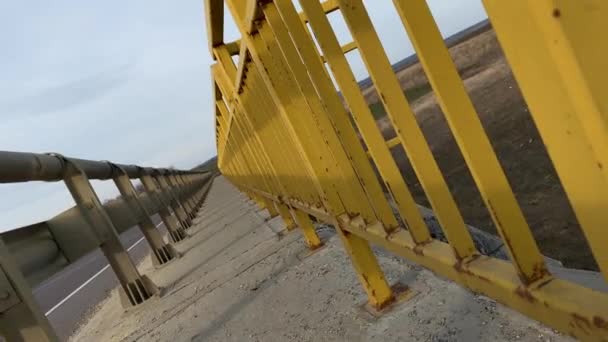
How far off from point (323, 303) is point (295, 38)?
149 centimetres

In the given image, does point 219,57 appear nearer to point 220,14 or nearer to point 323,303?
point 220,14

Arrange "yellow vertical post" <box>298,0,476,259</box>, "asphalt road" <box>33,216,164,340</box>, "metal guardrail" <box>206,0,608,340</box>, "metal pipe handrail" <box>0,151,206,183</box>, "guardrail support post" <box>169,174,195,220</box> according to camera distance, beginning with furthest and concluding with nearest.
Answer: "guardrail support post" <box>169,174,195,220</box> < "asphalt road" <box>33,216,164,340</box> < "metal pipe handrail" <box>0,151,206,183</box> < "yellow vertical post" <box>298,0,476,259</box> < "metal guardrail" <box>206,0,608,340</box>

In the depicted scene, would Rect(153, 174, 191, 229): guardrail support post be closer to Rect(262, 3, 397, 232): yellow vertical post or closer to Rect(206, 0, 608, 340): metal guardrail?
Rect(206, 0, 608, 340): metal guardrail

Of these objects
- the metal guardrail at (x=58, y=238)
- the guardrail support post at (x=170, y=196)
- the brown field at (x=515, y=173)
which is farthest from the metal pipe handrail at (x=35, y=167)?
the guardrail support post at (x=170, y=196)

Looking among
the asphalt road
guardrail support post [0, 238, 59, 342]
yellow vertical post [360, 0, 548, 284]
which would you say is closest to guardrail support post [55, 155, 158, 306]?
the asphalt road

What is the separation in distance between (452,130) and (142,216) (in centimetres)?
603

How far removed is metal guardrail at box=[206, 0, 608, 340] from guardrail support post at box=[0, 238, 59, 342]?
1.37 m

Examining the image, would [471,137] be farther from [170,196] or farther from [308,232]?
[170,196]

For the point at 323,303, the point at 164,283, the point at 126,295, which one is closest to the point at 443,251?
the point at 323,303

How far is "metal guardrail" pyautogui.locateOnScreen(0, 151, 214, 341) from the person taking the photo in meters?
2.50

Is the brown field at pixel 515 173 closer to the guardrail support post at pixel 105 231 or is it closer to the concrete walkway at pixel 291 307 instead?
the concrete walkway at pixel 291 307

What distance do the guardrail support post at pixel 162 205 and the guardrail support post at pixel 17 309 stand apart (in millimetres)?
6059

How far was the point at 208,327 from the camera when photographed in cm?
367

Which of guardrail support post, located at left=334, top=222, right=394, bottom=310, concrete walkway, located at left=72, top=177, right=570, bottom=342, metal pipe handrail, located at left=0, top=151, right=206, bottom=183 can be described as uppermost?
metal pipe handrail, located at left=0, top=151, right=206, bottom=183
